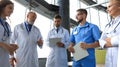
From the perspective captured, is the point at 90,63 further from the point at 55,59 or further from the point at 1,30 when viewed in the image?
the point at 1,30

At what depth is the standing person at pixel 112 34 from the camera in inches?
77.7

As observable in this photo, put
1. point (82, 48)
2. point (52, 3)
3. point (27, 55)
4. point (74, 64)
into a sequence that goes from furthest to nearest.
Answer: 1. point (52, 3)
2. point (27, 55)
3. point (74, 64)
4. point (82, 48)

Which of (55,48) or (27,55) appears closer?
(27,55)

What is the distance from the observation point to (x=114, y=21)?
2078 mm

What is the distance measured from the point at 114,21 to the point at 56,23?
2.02 m

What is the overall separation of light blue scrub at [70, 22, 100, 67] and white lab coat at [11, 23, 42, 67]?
2.14ft

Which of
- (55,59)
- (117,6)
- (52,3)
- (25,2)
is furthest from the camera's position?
(52,3)


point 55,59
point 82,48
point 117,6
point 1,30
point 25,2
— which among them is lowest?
point 55,59

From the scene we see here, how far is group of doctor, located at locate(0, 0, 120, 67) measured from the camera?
2.04 m

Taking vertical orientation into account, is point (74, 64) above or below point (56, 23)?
below

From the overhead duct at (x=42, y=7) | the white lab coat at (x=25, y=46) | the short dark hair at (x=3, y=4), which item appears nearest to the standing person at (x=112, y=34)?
the short dark hair at (x=3, y=4)

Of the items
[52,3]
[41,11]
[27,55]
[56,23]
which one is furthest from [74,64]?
[52,3]

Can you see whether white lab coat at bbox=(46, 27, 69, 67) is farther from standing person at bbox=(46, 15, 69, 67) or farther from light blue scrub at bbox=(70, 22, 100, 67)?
light blue scrub at bbox=(70, 22, 100, 67)

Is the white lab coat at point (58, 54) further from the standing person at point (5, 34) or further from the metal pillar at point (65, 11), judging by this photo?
the metal pillar at point (65, 11)
